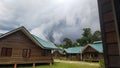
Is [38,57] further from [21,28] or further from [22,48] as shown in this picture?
[21,28]

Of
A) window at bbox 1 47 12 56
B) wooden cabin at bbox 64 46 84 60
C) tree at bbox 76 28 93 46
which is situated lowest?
wooden cabin at bbox 64 46 84 60

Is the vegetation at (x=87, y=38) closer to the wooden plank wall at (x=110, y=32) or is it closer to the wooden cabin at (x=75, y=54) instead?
the wooden cabin at (x=75, y=54)

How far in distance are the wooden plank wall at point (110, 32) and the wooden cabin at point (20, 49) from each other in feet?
65.2

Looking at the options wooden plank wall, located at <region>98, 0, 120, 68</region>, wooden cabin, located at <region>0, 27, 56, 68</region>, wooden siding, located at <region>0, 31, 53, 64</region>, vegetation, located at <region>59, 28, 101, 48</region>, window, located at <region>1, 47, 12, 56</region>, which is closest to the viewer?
wooden plank wall, located at <region>98, 0, 120, 68</region>

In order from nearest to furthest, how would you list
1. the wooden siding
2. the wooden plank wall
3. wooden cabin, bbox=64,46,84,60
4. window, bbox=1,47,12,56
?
1. the wooden plank wall
2. window, bbox=1,47,12,56
3. the wooden siding
4. wooden cabin, bbox=64,46,84,60

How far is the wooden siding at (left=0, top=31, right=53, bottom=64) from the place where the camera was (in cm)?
2045

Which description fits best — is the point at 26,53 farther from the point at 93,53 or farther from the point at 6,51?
the point at 93,53

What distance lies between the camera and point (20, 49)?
71.6 ft

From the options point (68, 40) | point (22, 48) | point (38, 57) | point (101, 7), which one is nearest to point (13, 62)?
point (22, 48)

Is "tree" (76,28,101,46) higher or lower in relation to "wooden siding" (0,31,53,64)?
higher

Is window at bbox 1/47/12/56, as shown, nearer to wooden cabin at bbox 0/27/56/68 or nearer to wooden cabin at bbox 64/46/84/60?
wooden cabin at bbox 0/27/56/68

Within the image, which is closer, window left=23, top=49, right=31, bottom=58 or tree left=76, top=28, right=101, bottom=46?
window left=23, top=49, right=31, bottom=58

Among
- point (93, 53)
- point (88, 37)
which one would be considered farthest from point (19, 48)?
point (88, 37)

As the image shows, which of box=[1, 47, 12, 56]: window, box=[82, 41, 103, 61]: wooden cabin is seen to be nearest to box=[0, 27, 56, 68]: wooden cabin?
box=[1, 47, 12, 56]: window
